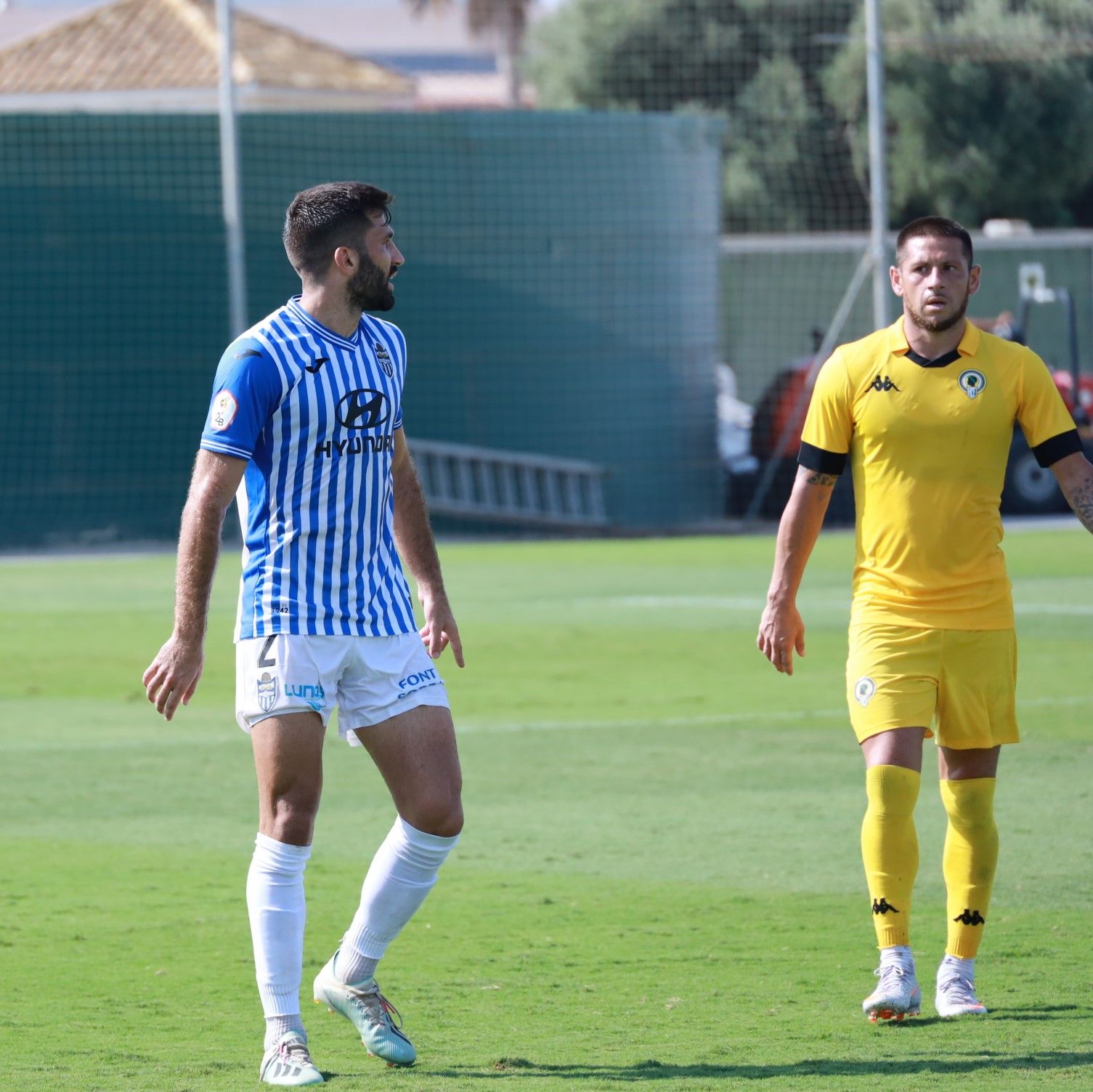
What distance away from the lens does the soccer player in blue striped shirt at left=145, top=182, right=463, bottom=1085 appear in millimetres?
4855

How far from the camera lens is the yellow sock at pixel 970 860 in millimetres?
5488

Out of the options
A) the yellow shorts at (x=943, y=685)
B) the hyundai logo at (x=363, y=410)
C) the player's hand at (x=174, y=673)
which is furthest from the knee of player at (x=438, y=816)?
the yellow shorts at (x=943, y=685)

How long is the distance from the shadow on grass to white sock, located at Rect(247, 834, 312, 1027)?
0.42m

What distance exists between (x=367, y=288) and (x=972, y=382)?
1680 mm

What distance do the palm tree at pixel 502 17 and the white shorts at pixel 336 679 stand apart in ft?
177

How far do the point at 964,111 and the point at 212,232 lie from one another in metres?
19.1

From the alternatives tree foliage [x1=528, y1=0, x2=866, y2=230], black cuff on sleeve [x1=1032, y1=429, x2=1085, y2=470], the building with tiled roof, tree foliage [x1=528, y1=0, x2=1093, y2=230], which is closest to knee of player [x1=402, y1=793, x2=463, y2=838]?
black cuff on sleeve [x1=1032, y1=429, x2=1085, y2=470]

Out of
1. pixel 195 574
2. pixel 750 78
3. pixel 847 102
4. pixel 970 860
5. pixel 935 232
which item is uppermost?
pixel 750 78

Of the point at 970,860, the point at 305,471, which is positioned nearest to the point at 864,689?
the point at 970,860

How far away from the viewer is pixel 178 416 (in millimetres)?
25641

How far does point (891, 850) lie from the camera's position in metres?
5.41

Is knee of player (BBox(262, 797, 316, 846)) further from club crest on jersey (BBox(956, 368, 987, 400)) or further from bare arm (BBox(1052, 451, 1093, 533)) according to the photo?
bare arm (BBox(1052, 451, 1093, 533))

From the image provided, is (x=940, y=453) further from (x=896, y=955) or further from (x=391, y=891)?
(x=391, y=891)

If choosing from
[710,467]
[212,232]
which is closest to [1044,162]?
[710,467]
